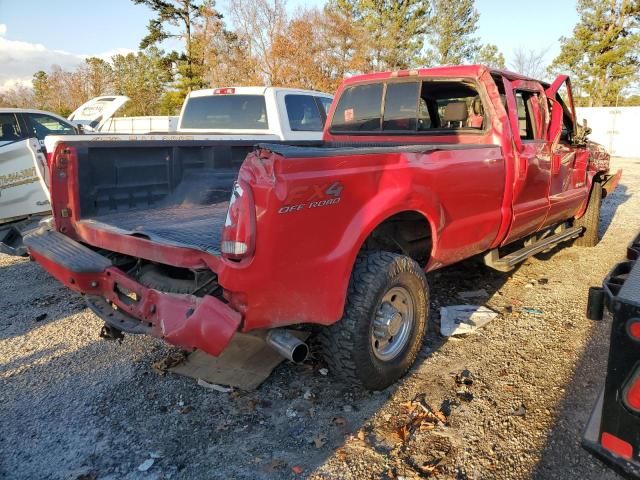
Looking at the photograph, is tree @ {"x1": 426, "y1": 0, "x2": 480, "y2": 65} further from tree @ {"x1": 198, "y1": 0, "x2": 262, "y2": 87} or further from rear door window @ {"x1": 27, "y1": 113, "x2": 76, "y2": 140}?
rear door window @ {"x1": 27, "y1": 113, "x2": 76, "y2": 140}

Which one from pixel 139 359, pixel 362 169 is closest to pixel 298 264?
pixel 362 169

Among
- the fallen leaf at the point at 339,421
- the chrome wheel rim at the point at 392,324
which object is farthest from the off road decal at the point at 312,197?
the fallen leaf at the point at 339,421

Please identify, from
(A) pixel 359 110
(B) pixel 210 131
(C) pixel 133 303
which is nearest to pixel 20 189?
(B) pixel 210 131

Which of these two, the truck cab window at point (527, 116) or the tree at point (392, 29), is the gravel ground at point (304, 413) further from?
the tree at point (392, 29)

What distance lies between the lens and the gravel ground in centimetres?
249

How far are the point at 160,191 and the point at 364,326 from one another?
2.22 m

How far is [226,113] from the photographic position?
7598mm

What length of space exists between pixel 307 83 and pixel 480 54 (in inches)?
539

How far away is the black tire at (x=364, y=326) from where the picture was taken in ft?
9.28

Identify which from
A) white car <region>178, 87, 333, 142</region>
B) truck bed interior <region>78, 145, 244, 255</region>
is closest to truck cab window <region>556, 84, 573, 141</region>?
white car <region>178, 87, 333, 142</region>

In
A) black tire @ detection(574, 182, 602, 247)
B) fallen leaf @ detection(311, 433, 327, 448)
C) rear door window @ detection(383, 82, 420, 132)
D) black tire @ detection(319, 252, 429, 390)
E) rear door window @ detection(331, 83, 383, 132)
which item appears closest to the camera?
fallen leaf @ detection(311, 433, 327, 448)

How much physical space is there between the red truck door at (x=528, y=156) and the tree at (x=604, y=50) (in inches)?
1197

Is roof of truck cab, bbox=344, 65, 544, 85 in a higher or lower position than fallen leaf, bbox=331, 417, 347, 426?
higher

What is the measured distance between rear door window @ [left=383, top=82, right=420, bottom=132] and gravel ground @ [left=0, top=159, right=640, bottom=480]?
72.6 inches
